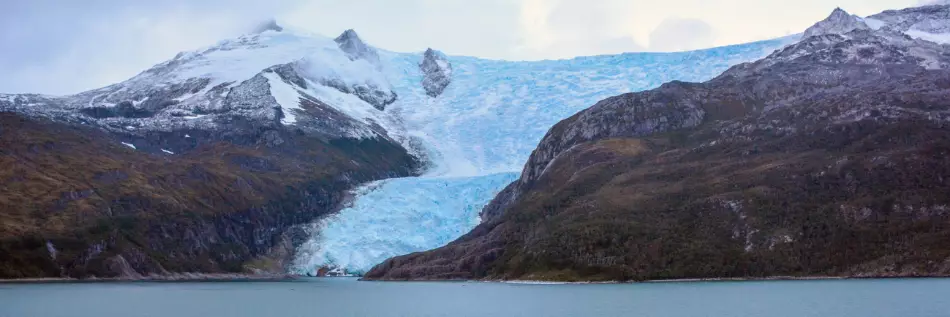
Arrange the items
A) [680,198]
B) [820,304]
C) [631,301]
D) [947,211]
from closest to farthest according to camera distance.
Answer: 1. [820,304]
2. [631,301]
3. [947,211]
4. [680,198]

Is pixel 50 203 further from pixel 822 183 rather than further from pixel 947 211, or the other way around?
pixel 947 211

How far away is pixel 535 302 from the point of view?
324ft

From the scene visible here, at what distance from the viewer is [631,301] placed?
95.9 m

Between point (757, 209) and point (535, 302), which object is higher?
point (757, 209)

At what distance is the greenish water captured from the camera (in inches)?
3152

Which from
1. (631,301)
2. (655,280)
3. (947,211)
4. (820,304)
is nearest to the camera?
(820,304)

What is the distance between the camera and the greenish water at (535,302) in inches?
3152

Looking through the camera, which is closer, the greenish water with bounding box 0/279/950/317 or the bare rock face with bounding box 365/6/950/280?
the greenish water with bounding box 0/279/950/317

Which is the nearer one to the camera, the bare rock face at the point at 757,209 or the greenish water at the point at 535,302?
the greenish water at the point at 535,302

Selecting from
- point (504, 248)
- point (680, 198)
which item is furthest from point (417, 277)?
point (680, 198)

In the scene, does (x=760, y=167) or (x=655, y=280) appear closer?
(x=655, y=280)

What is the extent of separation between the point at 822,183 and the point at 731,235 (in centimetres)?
1838

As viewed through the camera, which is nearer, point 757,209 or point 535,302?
point 535,302

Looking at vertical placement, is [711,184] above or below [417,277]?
above
